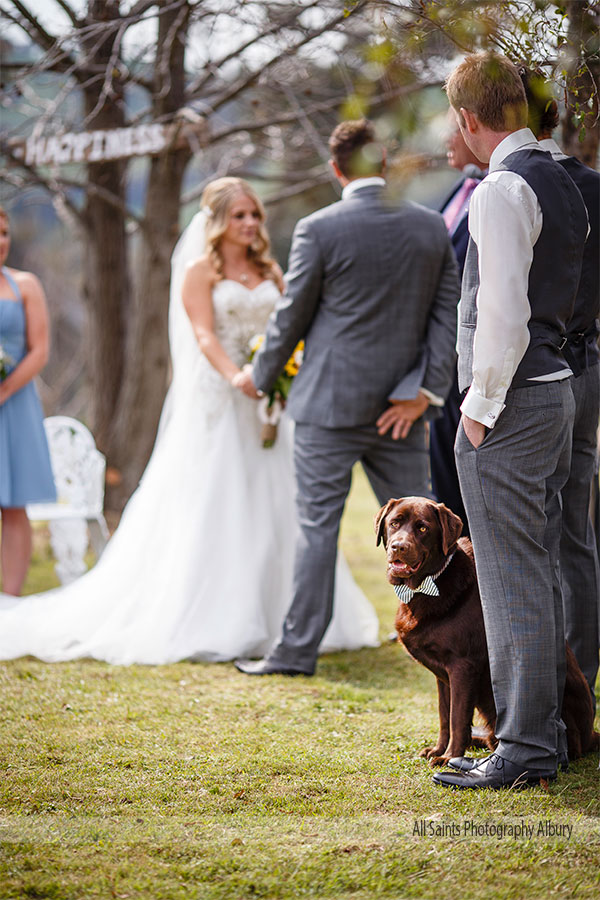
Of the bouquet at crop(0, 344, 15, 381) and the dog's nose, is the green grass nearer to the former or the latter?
the dog's nose

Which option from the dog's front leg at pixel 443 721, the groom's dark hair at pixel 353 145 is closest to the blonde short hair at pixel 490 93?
the groom's dark hair at pixel 353 145

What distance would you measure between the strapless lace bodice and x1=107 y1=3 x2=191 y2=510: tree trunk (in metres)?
2.67

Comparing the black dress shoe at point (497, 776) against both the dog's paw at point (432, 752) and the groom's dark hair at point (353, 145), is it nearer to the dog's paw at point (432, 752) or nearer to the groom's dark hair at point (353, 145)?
the dog's paw at point (432, 752)

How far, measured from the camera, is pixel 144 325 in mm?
8148

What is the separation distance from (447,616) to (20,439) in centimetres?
340

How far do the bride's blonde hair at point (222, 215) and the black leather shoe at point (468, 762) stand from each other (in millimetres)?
3057

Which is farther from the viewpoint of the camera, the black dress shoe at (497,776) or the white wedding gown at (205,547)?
the white wedding gown at (205,547)

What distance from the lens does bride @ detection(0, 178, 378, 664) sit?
16.9ft

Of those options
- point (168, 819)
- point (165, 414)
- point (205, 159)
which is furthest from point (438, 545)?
point (205, 159)

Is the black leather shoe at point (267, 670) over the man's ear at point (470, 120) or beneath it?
beneath

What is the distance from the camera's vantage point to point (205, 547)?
5266 mm

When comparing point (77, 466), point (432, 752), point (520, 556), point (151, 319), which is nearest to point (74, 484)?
point (77, 466)

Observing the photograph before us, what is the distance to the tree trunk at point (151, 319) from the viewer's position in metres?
7.75

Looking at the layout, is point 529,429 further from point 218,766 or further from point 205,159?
point 205,159
